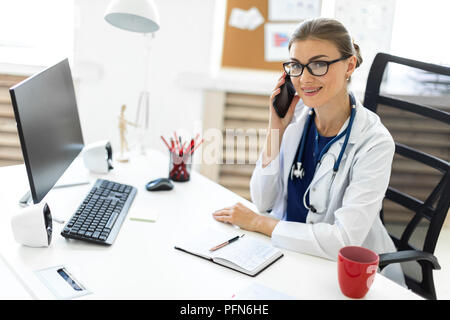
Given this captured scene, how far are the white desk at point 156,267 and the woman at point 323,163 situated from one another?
64mm

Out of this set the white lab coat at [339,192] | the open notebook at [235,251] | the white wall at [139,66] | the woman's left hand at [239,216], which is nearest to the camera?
the open notebook at [235,251]

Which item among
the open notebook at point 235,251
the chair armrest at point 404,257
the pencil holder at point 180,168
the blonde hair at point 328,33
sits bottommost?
the chair armrest at point 404,257

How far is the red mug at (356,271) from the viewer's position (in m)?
1.12

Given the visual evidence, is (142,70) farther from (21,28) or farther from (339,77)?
(339,77)

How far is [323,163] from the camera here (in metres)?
1.56

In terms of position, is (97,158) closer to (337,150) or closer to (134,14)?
(134,14)

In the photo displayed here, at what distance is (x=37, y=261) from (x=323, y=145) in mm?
957

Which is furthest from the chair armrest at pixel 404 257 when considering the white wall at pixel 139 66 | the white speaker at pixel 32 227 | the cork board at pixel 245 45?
the cork board at pixel 245 45

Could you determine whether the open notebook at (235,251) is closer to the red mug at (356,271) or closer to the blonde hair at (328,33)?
the red mug at (356,271)

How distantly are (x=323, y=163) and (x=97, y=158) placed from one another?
870mm

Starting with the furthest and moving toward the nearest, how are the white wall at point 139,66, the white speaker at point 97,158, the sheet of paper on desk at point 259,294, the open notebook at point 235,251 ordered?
1. the white wall at point 139,66
2. the white speaker at point 97,158
3. the open notebook at point 235,251
4. the sheet of paper on desk at point 259,294

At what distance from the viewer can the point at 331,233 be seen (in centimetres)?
136

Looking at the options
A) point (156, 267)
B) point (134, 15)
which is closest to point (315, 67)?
point (156, 267)
